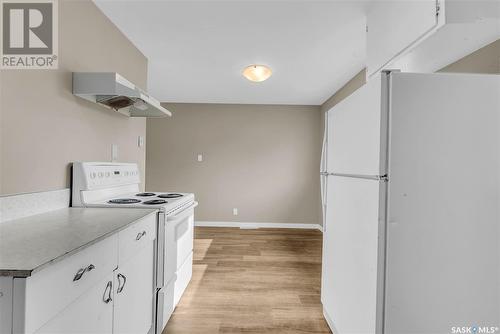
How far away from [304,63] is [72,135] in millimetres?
2415

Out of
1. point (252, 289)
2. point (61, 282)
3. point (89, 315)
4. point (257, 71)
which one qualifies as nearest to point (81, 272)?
point (61, 282)

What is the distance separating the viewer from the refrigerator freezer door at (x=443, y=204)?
132 centimetres

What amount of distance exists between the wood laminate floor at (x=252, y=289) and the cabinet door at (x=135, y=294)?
17.2 inches

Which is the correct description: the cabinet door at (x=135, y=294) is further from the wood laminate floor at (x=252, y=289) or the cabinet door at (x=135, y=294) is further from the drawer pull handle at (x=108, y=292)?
the wood laminate floor at (x=252, y=289)

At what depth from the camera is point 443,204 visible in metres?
1.33

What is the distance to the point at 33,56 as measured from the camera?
1.61 meters

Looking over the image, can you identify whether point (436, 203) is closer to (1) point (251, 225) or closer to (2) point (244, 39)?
(2) point (244, 39)

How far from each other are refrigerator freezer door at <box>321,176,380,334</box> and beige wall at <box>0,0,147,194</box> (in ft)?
Answer: 5.84

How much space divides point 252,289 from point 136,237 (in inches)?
58.8

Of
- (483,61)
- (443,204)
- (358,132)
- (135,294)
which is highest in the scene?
(483,61)

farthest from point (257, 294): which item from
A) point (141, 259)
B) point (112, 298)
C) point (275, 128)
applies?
point (275, 128)

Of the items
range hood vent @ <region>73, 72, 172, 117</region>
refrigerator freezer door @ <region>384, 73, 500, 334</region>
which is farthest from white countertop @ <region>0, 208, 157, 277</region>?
refrigerator freezer door @ <region>384, 73, 500, 334</region>

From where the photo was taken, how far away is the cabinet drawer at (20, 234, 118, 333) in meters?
0.81

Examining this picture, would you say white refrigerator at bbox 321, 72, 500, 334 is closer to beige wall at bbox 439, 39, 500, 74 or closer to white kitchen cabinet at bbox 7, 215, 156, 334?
beige wall at bbox 439, 39, 500, 74
